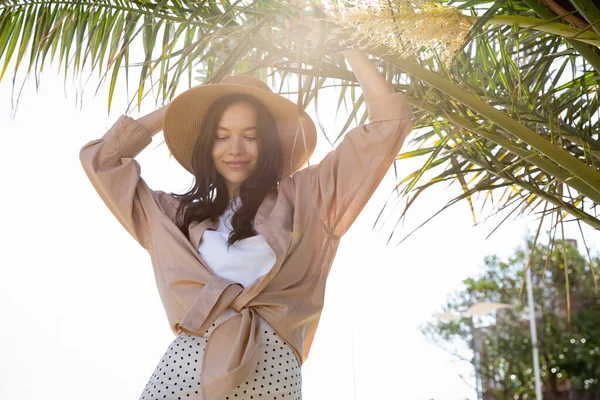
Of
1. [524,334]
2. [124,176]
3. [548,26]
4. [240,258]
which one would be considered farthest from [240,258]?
[524,334]

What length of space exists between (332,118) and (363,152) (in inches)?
18.4

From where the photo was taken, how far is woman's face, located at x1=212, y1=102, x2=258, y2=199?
158cm

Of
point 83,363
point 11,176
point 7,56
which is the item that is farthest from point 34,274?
point 7,56

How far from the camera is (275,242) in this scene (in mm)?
1432

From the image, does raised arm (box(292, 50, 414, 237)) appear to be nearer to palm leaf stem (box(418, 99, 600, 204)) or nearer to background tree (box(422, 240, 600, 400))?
palm leaf stem (box(418, 99, 600, 204))

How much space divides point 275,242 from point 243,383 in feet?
0.84

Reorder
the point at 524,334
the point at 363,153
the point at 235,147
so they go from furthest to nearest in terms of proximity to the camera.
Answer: the point at 524,334, the point at 235,147, the point at 363,153

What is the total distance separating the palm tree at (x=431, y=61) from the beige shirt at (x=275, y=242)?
5.5 inches

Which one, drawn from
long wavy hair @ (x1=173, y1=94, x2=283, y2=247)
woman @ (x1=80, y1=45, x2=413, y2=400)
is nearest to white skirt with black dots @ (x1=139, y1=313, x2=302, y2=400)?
woman @ (x1=80, y1=45, x2=413, y2=400)

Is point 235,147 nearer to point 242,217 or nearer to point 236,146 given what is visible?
point 236,146

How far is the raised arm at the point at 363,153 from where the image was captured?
142cm

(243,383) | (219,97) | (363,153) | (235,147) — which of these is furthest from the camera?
(219,97)

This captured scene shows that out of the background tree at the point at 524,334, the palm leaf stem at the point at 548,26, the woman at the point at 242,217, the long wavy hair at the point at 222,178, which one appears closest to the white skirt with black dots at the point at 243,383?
the woman at the point at 242,217

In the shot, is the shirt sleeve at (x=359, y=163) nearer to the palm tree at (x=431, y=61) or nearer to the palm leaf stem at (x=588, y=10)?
the palm tree at (x=431, y=61)
